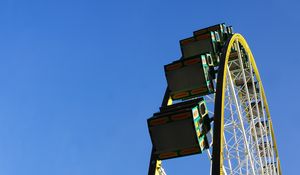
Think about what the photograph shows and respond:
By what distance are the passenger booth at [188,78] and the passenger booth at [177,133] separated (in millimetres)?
2422

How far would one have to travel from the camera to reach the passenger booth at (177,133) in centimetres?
1391

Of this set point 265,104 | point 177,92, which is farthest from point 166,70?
point 265,104

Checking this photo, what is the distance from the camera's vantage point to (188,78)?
55.2 ft

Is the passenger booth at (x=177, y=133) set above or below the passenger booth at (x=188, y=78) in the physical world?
below

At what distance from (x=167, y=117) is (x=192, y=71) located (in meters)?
3.32

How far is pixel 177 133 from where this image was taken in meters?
14.1

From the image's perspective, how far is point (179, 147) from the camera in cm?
1402

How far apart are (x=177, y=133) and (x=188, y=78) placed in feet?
11.1

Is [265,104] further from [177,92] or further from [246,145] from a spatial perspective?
[177,92]

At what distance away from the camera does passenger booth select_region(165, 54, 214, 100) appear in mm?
16719

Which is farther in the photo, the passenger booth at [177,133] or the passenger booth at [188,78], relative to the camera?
the passenger booth at [188,78]

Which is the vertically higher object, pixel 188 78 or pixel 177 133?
pixel 188 78

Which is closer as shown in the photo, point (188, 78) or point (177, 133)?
point (177, 133)

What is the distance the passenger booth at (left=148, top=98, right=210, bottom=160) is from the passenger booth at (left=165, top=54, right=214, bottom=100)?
7.94 feet
